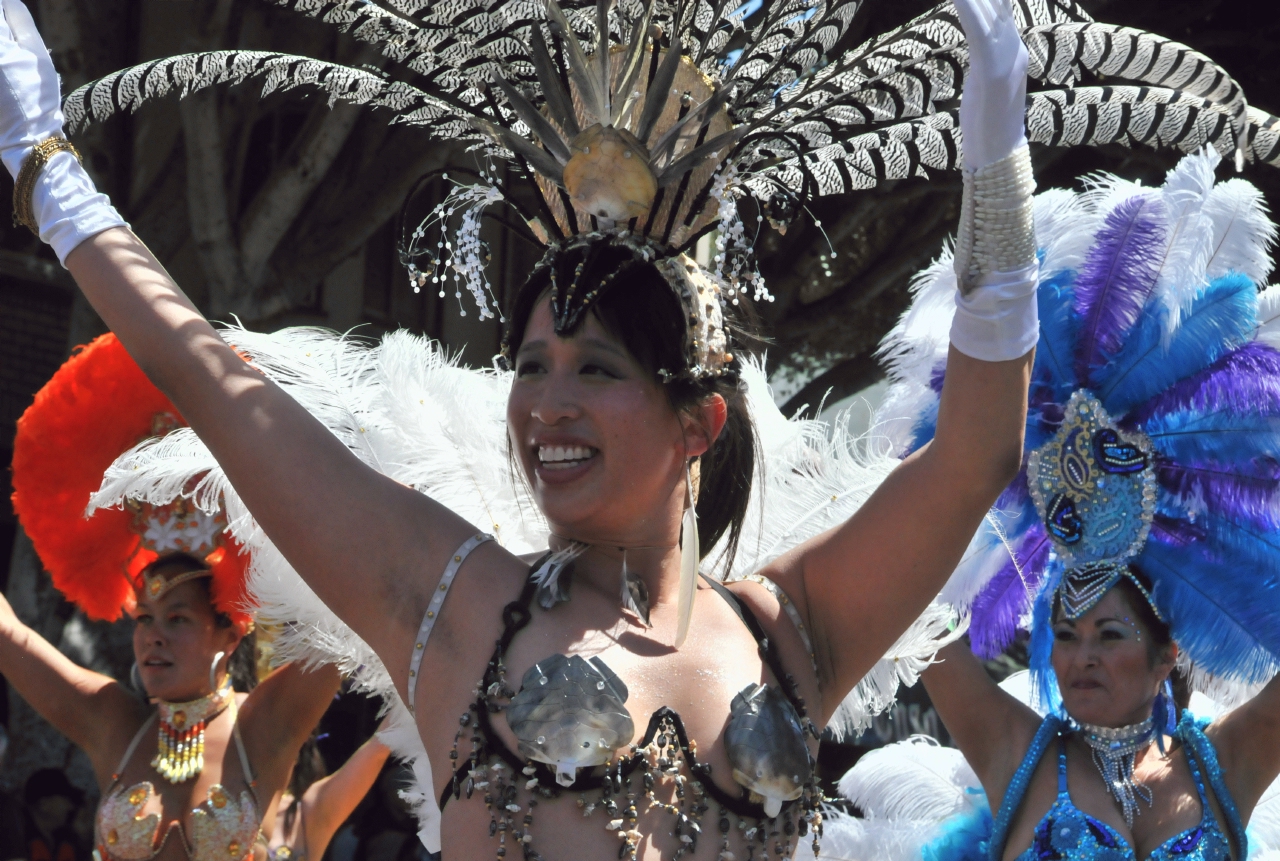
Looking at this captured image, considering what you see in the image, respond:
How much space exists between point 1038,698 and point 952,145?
182 cm

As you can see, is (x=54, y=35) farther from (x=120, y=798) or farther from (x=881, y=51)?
(x=881, y=51)

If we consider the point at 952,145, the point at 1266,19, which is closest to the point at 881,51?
the point at 952,145

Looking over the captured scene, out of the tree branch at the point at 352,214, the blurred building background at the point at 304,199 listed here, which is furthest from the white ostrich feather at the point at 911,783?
the tree branch at the point at 352,214

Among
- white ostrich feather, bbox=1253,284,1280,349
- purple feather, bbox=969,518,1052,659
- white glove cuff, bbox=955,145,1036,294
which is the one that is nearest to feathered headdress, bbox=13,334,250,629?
purple feather, bbox=969,518,1052,659

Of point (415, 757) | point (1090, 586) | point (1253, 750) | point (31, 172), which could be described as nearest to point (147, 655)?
point (415, 757)

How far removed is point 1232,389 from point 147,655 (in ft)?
9.79

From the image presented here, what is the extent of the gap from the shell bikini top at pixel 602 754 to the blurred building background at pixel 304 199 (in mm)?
2985

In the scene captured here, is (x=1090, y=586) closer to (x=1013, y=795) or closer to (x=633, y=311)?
(x=1013, y=795)

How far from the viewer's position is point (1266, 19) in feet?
21.9

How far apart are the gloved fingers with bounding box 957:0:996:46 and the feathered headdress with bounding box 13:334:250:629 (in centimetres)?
244

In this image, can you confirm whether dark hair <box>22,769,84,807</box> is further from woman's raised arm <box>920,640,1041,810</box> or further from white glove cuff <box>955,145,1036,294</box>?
white glove cuff <box>955,145,1036,294</box>

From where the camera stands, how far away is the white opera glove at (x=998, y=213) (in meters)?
1.72

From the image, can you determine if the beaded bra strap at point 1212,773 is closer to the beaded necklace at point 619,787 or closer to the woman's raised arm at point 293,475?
the beaded necklace at point 619,787

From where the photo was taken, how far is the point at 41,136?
191 centimetres
